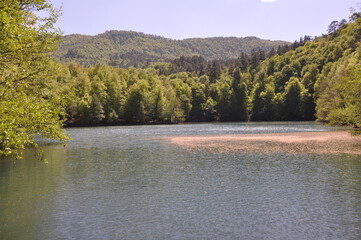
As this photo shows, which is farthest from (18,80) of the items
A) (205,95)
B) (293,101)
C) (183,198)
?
(205,95)

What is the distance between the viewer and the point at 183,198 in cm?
2409

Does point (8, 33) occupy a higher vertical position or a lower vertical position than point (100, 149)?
higher

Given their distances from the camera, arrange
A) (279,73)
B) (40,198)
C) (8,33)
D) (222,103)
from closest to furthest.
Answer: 1. (8,33)
2. (40,198)
3. (222,103)
4. (279,73)

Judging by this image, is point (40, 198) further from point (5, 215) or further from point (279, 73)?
point (279, 73)

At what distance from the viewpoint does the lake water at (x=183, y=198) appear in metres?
18.0

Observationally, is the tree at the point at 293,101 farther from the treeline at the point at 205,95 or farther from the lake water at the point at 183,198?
the lake water at the point at 183,198

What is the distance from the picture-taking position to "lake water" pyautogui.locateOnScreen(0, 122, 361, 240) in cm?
1802

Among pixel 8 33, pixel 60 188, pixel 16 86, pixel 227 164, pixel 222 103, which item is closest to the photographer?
pixel 8 33

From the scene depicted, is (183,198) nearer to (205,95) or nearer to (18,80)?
(18,80)

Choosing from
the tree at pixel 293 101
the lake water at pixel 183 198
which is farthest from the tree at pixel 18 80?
the tree at pixel 293 101

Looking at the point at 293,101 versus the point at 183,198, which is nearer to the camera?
the point at 183,198

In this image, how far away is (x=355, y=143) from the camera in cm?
5394

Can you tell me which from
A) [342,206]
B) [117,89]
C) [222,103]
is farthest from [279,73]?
[342,206]

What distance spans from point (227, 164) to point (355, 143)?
2756 centimetres
